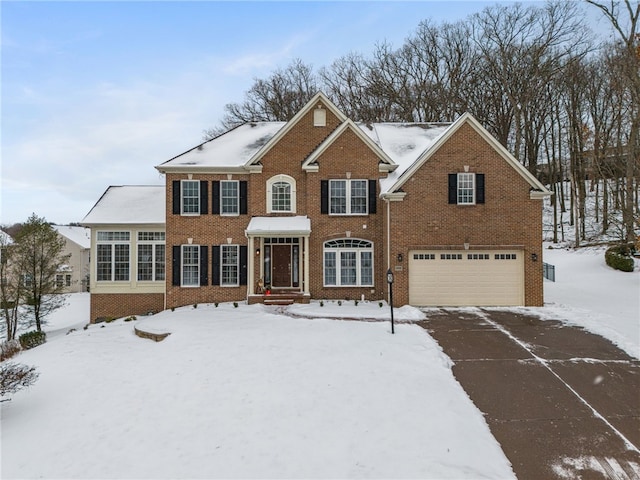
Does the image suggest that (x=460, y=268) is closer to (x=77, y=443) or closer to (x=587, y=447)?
(x=587, y=447)

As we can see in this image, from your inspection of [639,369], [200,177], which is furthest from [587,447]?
[200,177]

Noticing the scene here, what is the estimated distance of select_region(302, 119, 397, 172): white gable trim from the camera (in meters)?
14.6

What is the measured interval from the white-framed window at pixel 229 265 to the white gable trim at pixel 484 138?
22.9 feet

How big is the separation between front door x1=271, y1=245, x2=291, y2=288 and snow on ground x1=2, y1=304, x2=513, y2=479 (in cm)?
531

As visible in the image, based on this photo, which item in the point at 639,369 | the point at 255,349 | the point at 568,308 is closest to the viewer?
the point at 639,369

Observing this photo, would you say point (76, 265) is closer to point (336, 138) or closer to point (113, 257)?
point (113, 257)

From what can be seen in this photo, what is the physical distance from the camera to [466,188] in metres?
13.6

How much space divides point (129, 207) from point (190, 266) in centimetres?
468

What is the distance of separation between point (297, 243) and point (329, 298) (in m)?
2.71

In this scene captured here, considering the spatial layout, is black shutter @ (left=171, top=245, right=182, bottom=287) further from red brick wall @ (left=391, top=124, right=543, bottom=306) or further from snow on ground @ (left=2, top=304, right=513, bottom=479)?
red brick wall @ (left=391, top=124, right=543, bottom=306)

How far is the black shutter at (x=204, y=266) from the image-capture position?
1524cm

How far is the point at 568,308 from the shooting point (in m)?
13.0

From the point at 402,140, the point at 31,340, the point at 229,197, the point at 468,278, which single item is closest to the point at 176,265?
the point at 229,197

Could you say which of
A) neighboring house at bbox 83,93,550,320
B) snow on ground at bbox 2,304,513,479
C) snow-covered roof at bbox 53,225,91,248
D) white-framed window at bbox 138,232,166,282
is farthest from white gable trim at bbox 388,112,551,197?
snow-covered roof at bbox 53,225,91,248
